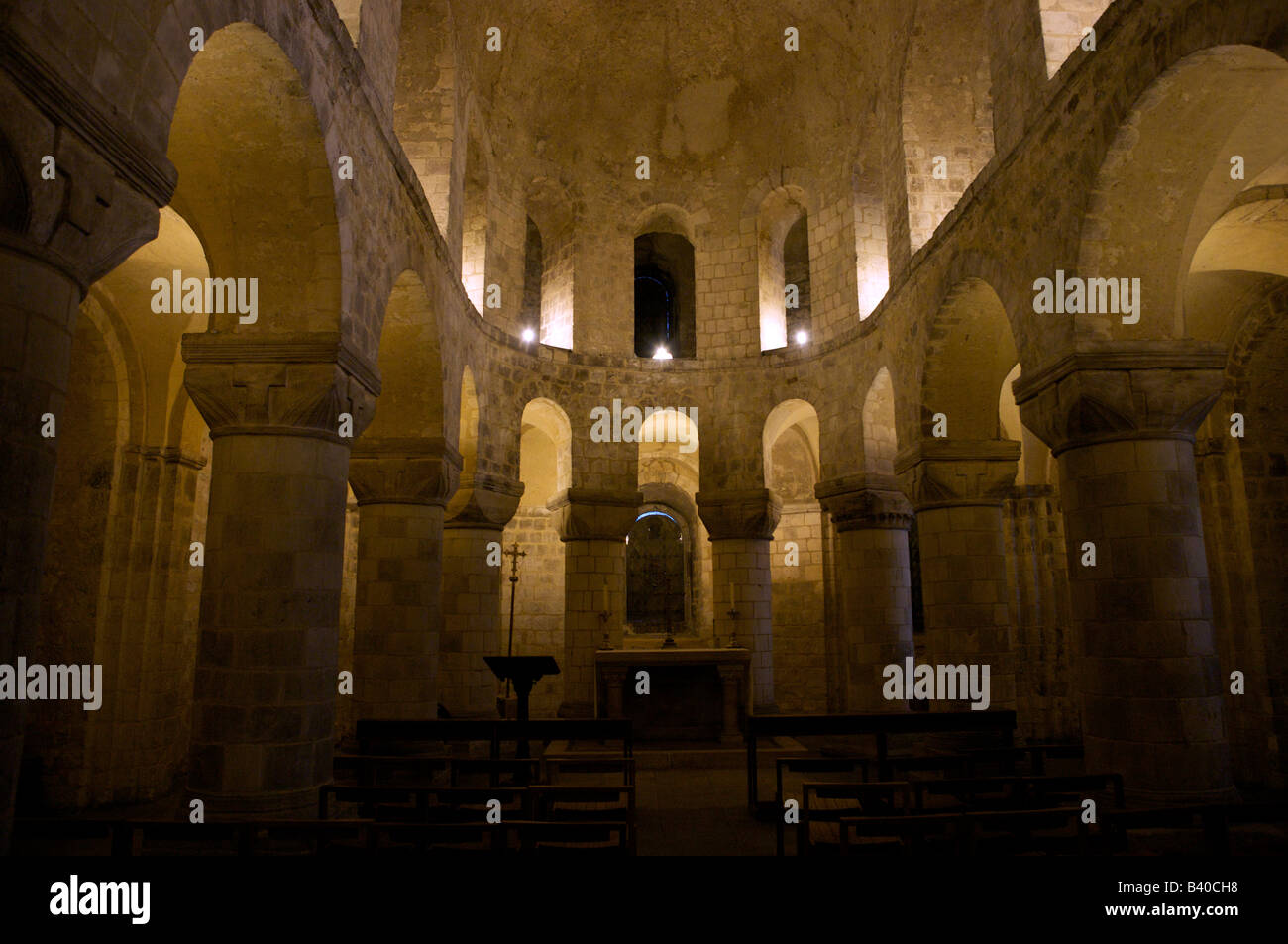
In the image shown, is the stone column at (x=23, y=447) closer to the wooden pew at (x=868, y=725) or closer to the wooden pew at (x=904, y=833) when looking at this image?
the wooden pew at (x=904, y=833)

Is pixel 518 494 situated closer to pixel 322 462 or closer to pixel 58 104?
pixel 322 462

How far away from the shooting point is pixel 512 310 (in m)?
13.8

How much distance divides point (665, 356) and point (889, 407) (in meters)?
4.16

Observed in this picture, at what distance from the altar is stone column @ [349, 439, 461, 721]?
2576 mm

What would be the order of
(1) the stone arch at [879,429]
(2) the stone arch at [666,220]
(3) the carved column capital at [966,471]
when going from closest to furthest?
1. (3) the carved column capital at [966,471]
2. (1) the stone arch at [879,429]
3. (2) the stone arch at [666,220]

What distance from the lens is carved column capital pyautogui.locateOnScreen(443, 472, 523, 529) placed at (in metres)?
12.4

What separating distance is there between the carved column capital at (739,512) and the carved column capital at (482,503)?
130 inches

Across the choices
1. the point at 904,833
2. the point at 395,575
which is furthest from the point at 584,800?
the point at 395,575

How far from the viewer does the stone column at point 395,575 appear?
9.96 metres

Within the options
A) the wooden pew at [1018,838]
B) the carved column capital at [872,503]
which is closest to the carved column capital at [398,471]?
the carved column capital at [872,503]

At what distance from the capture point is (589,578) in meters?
13.7

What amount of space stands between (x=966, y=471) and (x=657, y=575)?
28.1 feet

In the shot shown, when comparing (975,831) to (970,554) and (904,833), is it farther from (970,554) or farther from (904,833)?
(970,554)
